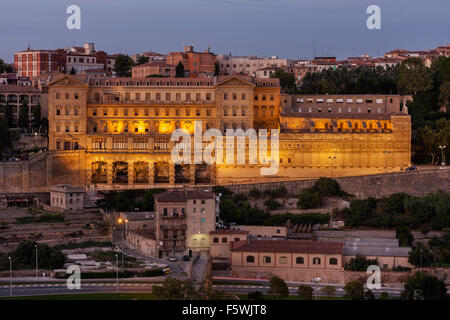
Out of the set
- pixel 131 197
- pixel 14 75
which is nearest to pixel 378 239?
pixel 131 197

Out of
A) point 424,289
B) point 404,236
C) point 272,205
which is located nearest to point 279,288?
point 424,289

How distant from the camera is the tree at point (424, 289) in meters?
43.2

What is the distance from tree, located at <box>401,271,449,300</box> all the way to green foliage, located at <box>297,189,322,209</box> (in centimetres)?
1707

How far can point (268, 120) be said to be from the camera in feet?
240

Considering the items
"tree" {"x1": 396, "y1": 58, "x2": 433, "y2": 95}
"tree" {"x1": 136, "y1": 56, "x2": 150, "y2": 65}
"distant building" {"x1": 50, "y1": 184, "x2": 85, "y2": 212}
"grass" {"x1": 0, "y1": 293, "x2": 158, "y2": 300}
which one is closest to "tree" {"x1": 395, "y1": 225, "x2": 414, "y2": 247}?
"grass" {"x1": 0, "y1": 293, "x2": 158, "y2": 300}

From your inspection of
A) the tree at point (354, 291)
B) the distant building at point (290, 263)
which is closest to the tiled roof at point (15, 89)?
the distant building at point (290, 263)

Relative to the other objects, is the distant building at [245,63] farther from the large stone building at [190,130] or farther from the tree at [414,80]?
the large stone building at [190,130]

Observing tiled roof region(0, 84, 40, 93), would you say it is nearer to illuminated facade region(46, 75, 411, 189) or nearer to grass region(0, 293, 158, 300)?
illuminated facade region(46, 75, 411, 189)

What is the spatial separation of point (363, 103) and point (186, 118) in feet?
46.2

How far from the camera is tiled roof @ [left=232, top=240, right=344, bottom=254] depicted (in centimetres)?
5062

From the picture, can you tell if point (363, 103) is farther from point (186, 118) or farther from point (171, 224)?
point (171, 224)

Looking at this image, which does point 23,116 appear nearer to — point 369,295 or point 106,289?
point 106,289

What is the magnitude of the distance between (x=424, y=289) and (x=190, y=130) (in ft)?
103

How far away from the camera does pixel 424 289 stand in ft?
143
